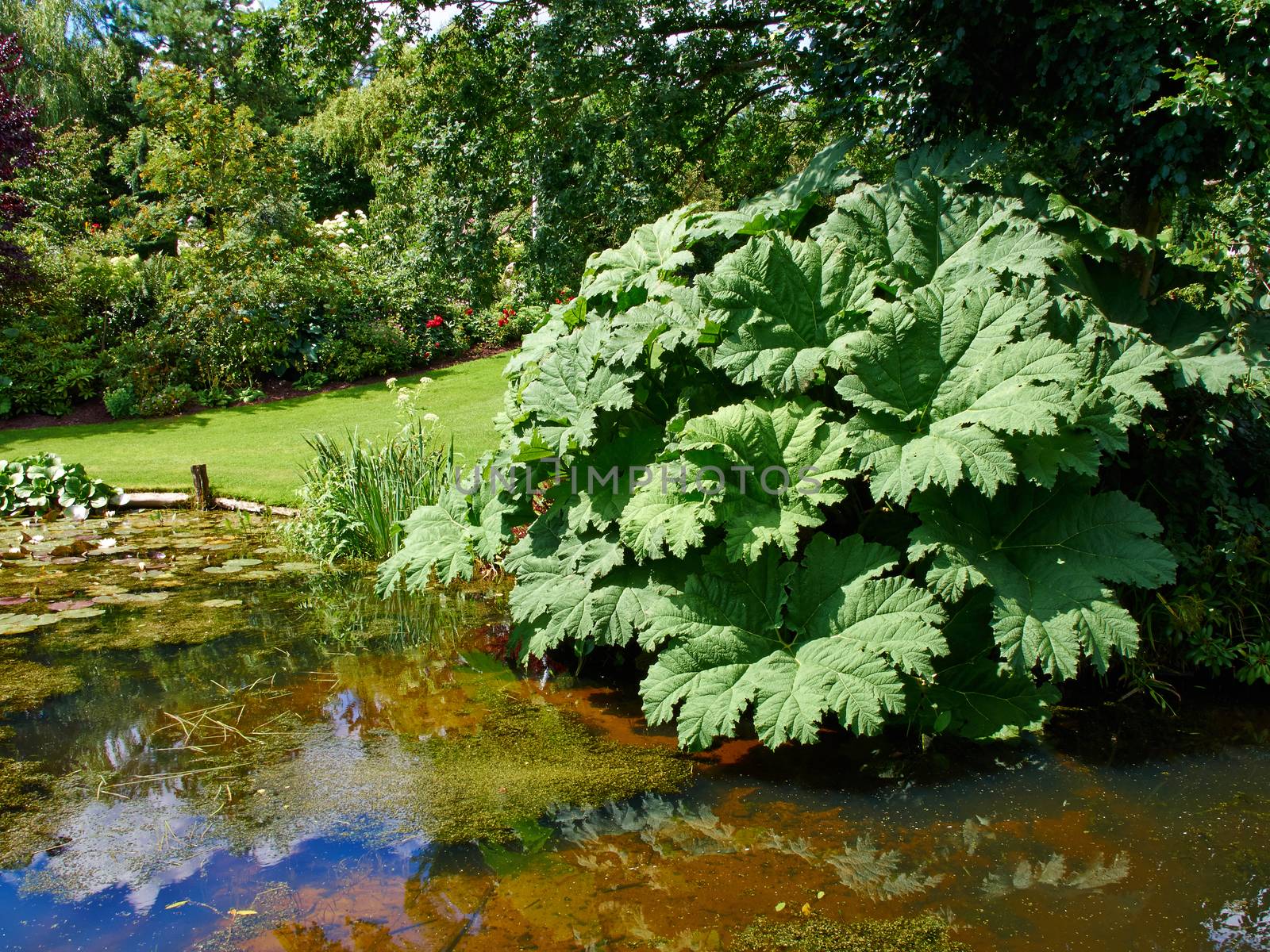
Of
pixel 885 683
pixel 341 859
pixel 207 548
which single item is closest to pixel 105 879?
pixel 341 859

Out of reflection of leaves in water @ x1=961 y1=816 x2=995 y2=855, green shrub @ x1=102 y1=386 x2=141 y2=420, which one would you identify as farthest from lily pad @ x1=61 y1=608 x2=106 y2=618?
green shrub @ x1=102 y1=386 x2=141 y2=420

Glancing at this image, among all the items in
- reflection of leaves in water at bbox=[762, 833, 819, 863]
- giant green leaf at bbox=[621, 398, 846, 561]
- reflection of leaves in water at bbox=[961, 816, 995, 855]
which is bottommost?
reflection of leaves in water at bbox=[961, 816, 995, 855]

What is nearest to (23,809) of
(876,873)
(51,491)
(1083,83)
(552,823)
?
(552,823)

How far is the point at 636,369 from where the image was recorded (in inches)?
156

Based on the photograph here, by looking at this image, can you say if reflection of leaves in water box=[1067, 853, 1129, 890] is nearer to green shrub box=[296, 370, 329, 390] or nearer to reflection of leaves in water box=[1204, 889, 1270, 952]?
reflection of leaves in water box=[1204, 889, 1270, 952]

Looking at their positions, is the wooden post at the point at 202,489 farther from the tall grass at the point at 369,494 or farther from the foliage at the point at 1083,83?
the foliage at the point at 1083,83

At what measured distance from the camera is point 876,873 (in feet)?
9.12

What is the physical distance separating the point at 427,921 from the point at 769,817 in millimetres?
1129

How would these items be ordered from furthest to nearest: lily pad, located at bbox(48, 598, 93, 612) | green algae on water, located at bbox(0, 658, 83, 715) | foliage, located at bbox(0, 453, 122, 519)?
foliage, located at bbox(0, 453, 122, 519)
lily pad, located at bbox(48, 598, 93, 612)
green algae on water, located at bbox(0, 658, 83, 715)

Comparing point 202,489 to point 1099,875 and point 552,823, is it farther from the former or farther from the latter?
point 1099,875

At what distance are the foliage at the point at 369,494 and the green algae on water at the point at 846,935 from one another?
13.5ft

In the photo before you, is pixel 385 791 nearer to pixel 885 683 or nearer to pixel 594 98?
pixel 885 683

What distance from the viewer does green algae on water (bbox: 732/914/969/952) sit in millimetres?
2449

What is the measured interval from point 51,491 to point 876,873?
817 centimetres
